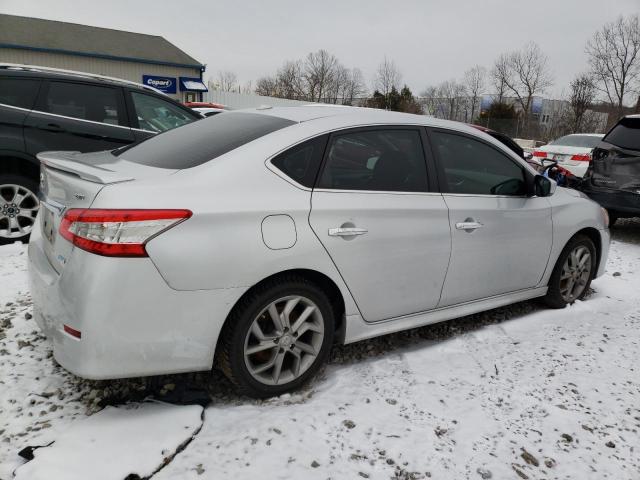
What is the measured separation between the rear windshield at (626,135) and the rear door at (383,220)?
17.0 ft

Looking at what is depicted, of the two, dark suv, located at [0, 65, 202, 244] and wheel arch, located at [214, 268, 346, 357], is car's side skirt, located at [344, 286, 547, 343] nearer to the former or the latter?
wheel arch, located at [214, 268, 346, 357]

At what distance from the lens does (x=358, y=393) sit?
9.11 feet

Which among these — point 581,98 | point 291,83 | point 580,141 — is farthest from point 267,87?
point 580,141

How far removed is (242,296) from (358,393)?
0.90 m

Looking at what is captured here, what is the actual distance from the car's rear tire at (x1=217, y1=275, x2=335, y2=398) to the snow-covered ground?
127 millimetres

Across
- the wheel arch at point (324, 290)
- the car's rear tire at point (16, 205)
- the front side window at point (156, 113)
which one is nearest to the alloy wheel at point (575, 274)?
the wheel arch at point (324, 290)

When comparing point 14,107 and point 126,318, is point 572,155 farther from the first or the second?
point 126,318

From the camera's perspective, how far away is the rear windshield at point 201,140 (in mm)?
2625

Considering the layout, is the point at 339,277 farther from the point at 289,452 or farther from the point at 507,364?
the point at 507,364

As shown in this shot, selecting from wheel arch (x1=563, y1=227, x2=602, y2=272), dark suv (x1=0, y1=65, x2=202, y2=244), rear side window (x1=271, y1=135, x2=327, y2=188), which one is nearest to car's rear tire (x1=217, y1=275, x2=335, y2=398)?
rear side window (x1=271, y1=135, x2=327, y2=188)

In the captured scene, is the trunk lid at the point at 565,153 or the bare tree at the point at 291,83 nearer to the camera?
the trunk lid at the point at 565,153

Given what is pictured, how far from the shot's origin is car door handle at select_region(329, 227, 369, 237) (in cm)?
263

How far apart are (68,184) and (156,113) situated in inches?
144

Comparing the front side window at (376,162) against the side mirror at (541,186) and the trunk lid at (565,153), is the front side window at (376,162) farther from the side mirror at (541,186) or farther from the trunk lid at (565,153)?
the trunk lid at (565,153)
